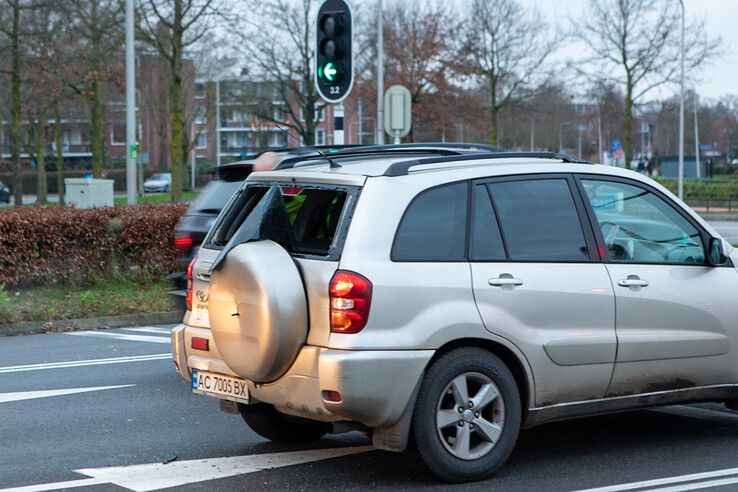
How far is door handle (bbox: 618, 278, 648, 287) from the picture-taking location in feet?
21.0

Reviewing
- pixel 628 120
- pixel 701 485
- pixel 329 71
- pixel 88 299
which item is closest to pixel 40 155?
pixel 628 120

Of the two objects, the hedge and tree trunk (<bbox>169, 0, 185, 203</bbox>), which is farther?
tree trunk (<bbox>169, 0, 185, 203</bbox>)

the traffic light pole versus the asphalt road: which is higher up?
the traffic light pole

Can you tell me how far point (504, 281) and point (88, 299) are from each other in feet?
32.6

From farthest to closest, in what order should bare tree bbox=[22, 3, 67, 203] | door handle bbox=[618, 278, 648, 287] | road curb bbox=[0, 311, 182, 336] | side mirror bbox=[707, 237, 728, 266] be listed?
bare tree bbox=[22, 3, 67, 203], road curb bbox=[0, 311, 182, 336], side mirror bbox=[707, 237, 728, 266], door handle bbox=[618, 278, 648, 287]

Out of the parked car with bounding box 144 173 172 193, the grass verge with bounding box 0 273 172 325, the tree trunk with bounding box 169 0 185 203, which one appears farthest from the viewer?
the parked car with bounding box 144 173 172 193

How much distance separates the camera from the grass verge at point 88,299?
13.9 m

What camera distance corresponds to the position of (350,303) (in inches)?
217

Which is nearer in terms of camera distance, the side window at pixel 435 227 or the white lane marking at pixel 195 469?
the side window at pixel 435 227

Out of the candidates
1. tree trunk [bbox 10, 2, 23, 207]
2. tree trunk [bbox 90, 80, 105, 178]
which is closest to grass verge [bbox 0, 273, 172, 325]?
tree trunk [bbox 10, 2, 23, 207]

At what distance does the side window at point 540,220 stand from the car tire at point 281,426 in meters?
1.67

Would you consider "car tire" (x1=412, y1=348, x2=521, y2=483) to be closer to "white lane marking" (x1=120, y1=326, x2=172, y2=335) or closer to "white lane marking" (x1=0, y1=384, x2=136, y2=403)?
"white lane marking" (x1=0, y1=384, x2=136, y2=403)

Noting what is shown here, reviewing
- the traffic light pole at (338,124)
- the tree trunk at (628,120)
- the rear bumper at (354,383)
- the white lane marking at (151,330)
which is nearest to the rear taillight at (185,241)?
the white lane marking at (151,330)

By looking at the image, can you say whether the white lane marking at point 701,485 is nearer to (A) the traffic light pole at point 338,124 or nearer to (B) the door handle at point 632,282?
(B) the door handle at point 632,282
